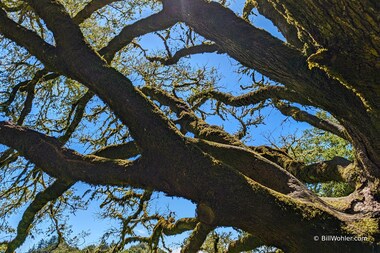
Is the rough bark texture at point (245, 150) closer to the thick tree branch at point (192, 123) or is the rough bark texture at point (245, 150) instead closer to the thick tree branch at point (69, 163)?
the thick tree branch at point (69, 163)

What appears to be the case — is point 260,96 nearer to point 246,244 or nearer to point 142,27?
point 142,27

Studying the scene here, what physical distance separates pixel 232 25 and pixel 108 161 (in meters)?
1.95

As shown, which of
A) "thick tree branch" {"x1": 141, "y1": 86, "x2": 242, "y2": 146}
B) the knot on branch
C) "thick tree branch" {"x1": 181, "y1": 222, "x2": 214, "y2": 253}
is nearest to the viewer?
the knot on branch

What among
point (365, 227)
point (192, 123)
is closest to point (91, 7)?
point (192, 123)

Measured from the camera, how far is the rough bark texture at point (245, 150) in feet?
7.99

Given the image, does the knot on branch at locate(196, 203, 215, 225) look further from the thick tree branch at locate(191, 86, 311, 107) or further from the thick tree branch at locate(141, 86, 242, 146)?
the thick tree branch at locate(191, 86, 311, 107)

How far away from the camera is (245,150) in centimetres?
445

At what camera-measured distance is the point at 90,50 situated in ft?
12.8

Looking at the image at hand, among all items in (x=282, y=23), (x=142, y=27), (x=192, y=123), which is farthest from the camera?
(x=192, y=123)

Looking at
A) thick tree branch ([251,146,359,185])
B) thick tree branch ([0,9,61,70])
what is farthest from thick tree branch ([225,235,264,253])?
thick tree branch ([0,9,61,70])

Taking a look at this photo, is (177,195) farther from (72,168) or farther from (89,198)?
(89,198)

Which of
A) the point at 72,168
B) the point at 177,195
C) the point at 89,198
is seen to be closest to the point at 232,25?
the point at 177,195

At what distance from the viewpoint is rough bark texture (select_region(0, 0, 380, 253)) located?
7.99 feet

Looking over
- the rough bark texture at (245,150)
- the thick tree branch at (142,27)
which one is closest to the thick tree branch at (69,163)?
the rough bark texture at (245,150)
